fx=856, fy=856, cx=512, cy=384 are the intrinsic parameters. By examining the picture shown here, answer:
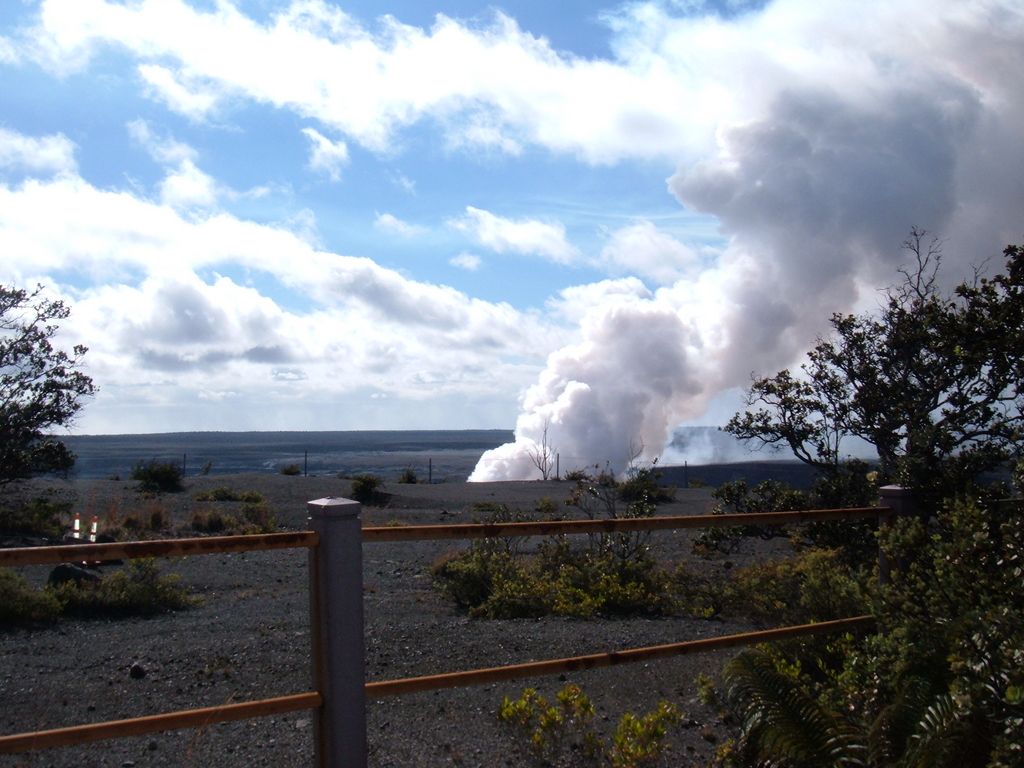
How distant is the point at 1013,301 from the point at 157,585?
8483 mm

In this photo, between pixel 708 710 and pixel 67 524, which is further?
pixel 67 524

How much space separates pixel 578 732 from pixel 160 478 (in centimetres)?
2815

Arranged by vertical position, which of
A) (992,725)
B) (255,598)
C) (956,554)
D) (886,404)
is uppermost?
(886,404)

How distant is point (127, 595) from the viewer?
9102mm

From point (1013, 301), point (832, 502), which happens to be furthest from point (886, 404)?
point (1013, 301)

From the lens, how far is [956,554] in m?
3.76

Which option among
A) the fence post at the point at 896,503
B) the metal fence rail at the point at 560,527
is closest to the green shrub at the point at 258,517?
the fence post at the point at 896,503

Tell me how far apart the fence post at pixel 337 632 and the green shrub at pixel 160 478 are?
91.8 feet

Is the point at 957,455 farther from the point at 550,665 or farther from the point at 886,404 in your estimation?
the point at 550,665

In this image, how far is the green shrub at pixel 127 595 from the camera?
28.9ft

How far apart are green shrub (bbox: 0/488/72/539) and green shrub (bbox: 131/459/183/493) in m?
10.3

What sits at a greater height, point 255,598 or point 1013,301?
point 1013,301

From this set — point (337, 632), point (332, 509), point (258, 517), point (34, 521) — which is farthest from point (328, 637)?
point (258, 517)

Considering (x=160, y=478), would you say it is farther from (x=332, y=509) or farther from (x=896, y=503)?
(x=332, y=509)
